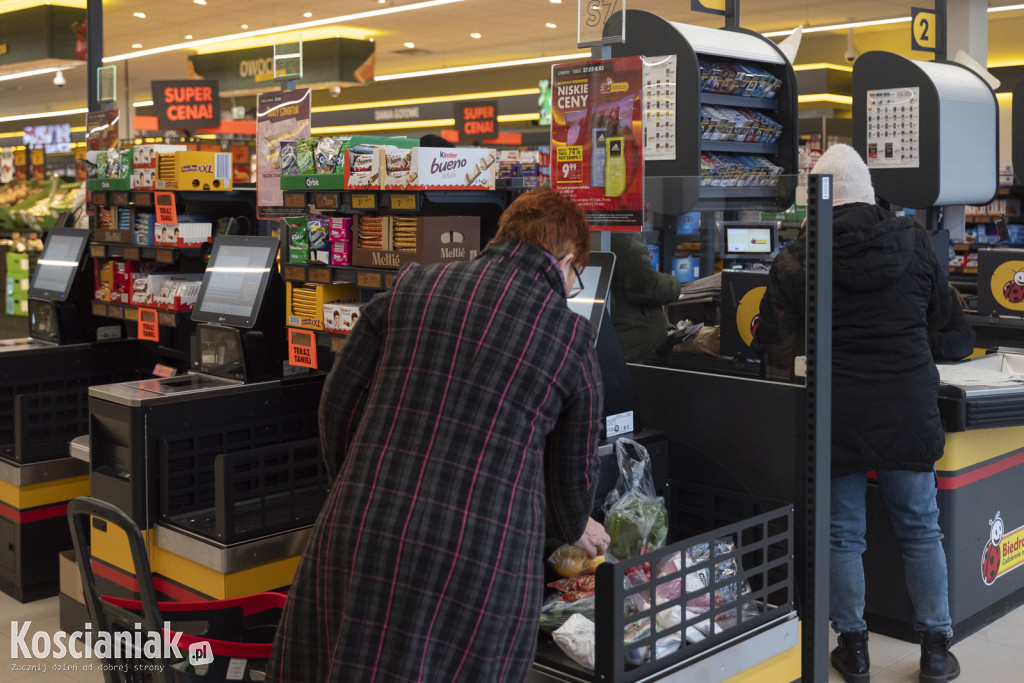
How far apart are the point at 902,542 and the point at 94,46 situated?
4.61 m

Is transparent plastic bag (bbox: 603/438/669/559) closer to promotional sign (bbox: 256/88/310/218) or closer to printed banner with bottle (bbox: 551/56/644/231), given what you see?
printed banner with bottle (bbox: 551/56/644/231)

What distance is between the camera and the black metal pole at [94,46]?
535cm

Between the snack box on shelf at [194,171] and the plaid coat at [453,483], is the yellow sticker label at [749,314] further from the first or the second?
the snack box on shelf at [194,171]

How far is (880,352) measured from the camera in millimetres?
3041

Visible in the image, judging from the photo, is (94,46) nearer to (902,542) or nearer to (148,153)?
(148,153)

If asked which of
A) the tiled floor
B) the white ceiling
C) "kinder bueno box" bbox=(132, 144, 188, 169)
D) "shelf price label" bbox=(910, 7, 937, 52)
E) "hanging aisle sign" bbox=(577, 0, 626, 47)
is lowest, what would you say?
the tiled floor

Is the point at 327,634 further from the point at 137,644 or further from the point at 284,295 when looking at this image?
the point at 284,295

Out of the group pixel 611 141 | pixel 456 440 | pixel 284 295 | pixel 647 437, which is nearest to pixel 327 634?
pixel 456 440

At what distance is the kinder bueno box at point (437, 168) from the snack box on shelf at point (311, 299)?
47 centimetres

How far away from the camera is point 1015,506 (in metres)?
3.82

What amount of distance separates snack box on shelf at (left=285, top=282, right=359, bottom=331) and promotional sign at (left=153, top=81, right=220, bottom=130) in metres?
9.22

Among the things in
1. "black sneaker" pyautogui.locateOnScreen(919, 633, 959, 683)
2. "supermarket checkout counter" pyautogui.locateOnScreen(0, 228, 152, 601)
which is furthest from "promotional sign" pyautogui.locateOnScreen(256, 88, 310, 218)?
"black sneaker" pyautogui.locateOnScreen(919, 633, 959, 683)

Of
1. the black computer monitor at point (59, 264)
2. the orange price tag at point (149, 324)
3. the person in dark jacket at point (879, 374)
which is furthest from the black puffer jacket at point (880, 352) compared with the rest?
the black computer monitor at point (59, 264)

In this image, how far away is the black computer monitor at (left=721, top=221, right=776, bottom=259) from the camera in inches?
99.0
